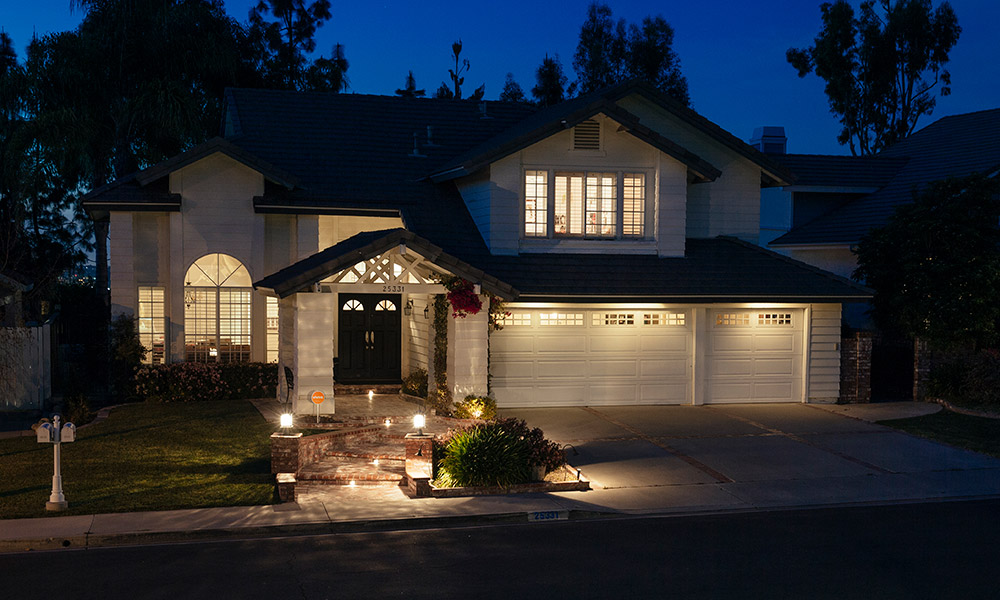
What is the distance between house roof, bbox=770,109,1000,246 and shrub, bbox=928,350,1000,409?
20.1 ft

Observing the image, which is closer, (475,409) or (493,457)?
(493,457)

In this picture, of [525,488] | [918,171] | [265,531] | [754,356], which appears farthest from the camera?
[918,171]

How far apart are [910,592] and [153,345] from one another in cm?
1568

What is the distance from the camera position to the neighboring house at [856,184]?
26609mm

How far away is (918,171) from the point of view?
28.2 meters

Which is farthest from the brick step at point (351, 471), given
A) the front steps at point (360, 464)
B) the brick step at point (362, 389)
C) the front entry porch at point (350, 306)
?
the brick step at point (362, 389)

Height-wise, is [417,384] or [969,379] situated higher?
[969,379]

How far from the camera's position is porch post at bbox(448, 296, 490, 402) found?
55.8ft

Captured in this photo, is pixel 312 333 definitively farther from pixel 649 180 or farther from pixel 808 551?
pixel 808 551

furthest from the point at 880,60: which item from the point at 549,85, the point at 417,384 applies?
the point at 417,384

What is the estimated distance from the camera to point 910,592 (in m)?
8.21

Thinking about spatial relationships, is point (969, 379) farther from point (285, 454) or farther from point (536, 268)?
point (285, 454)

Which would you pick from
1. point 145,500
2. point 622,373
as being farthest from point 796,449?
point 145,500

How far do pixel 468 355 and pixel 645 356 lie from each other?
4297 mm
